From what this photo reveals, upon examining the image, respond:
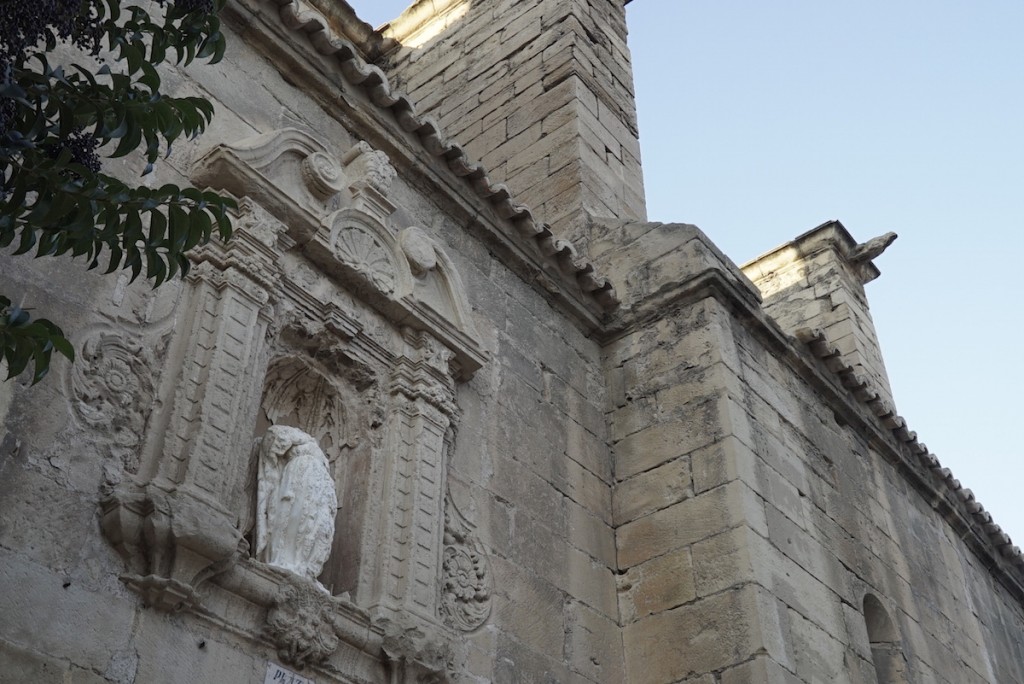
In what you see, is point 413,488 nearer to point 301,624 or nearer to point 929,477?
point 301,624

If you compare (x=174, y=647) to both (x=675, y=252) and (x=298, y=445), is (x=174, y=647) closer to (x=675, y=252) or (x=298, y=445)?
(x=298, y=445)

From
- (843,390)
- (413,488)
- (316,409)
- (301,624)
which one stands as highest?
(843,390)

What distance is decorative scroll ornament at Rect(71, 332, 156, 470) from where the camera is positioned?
3877mm

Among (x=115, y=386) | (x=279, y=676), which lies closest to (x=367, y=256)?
(x=115, y=386)

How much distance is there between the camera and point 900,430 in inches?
322

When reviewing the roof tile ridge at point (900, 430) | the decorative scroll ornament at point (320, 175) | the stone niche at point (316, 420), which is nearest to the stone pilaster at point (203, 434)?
the stone niche at point (316, 420)

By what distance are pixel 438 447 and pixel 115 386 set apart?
157 cm

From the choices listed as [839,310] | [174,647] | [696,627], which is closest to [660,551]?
[696,627]

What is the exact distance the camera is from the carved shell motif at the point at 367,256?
5.21 meters

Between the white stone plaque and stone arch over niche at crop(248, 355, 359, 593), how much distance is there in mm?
924

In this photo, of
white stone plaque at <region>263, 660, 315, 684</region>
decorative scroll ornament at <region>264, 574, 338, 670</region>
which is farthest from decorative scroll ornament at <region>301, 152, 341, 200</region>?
white stone plaque at <region>263, 660, 315, 684</region>

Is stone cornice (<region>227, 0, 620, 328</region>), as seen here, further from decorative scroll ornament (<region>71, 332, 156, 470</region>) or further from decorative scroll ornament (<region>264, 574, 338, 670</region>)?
decorative scroll ornament (<region>264, 574, 338, 670</region>)

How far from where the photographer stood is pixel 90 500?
12.2 feet

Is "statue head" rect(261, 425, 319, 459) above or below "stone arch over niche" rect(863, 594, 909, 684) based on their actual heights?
below
